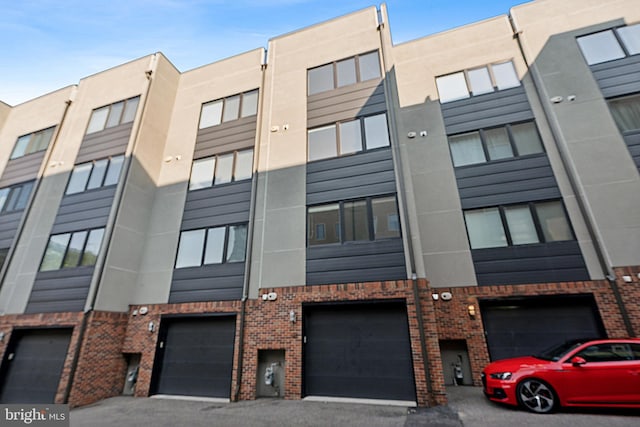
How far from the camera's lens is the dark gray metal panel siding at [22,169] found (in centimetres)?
1349

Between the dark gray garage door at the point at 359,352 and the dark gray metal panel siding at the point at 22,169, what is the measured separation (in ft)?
46.8

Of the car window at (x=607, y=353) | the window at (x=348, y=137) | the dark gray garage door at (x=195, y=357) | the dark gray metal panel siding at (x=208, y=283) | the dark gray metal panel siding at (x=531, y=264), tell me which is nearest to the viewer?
the car window at (x=607, y=353)

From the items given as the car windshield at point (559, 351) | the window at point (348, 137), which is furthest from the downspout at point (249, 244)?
the car windshield at point (559, 351)

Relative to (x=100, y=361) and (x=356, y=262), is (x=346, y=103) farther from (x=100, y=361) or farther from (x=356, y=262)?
(x=100, y=361)

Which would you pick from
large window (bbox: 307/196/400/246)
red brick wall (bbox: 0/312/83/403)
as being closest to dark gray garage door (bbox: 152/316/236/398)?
red brick wall (bbox: 0/312/83/403)

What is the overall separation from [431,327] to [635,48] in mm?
A: 11329

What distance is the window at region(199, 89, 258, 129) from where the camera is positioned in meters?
12.3

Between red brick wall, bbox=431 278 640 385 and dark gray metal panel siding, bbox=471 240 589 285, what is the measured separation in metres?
0.20

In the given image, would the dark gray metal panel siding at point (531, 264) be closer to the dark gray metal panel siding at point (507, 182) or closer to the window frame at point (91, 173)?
the dark gray metal panel siding at point (507, 182)

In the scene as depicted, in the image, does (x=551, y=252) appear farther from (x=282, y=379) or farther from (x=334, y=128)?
(x=282, y=379)

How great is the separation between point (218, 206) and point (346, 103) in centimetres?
588

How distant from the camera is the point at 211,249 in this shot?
34.3 feet

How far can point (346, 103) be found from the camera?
1055 centimetres

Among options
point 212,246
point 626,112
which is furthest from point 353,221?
point 626,112
